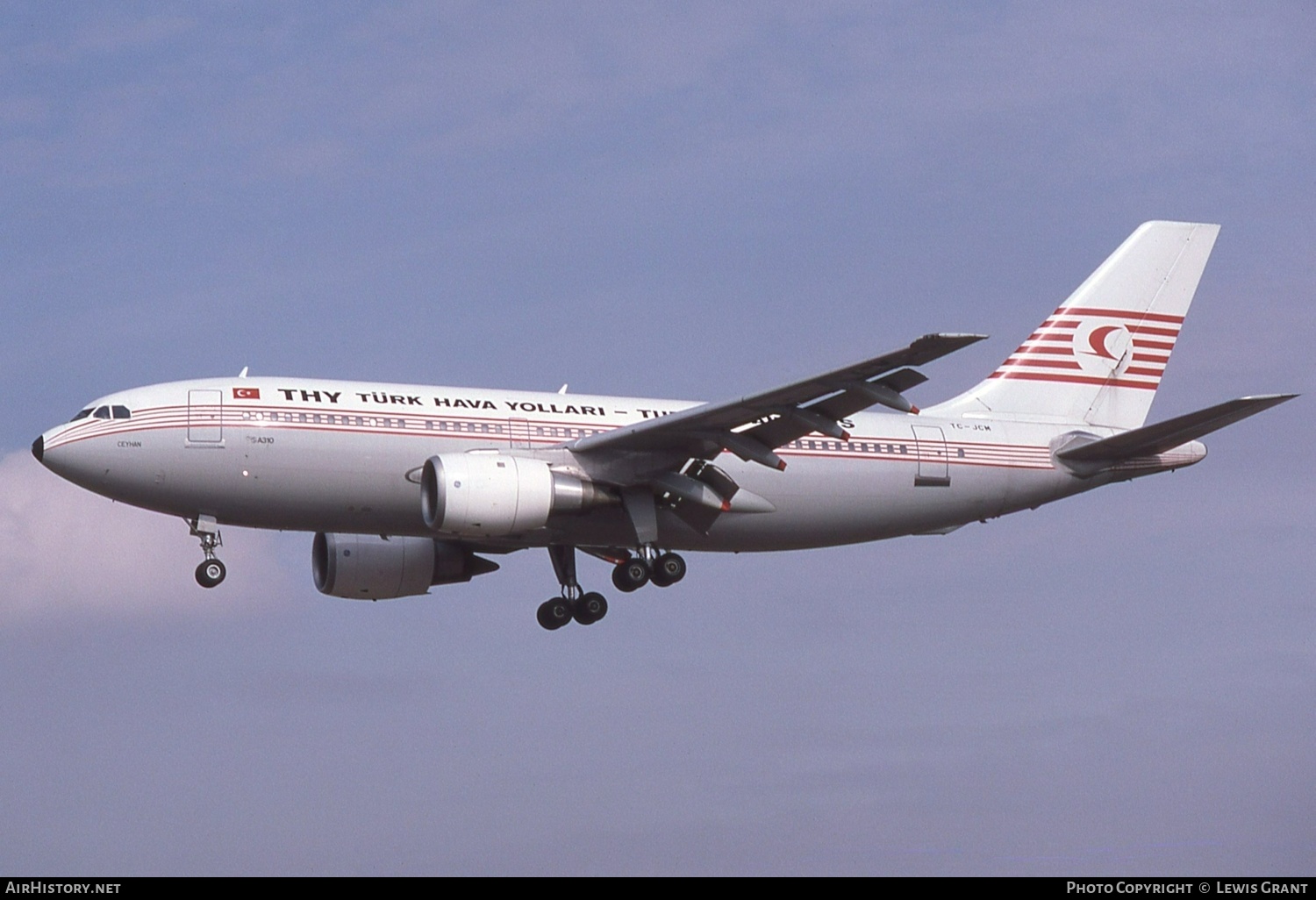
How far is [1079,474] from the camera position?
41.0 metres

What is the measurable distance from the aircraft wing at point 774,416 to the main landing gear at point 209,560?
699 centimetres

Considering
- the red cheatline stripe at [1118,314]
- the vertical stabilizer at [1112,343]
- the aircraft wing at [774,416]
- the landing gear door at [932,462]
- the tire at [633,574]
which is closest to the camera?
the aircraft wing at [774,416]

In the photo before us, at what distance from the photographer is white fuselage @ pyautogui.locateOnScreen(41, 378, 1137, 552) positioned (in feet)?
116

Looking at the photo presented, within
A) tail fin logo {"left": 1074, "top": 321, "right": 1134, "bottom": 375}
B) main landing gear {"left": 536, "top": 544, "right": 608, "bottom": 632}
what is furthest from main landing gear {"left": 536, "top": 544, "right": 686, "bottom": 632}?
tail fin logo {"left": 1074, "top": 321, "right": 1134, "bottom": 375}

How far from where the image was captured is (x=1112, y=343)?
144ft

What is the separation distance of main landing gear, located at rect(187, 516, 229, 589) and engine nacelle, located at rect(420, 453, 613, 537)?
3.98 meters

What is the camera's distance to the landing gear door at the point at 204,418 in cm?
3528

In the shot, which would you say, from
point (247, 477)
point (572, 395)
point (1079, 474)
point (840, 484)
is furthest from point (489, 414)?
point (1079, 474)

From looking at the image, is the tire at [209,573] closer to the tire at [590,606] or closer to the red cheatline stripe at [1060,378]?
the tire at [590,606]

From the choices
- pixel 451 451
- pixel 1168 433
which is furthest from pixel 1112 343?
pixel 451 451

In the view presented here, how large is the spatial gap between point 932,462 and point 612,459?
23.4 feet

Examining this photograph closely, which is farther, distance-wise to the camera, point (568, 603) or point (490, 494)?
point (568, 603)

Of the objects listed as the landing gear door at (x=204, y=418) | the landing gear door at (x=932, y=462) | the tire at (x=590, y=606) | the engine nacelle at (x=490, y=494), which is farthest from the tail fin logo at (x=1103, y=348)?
the landing gear door at (x=204, y=418)

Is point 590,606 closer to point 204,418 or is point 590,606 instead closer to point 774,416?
point 774,416
